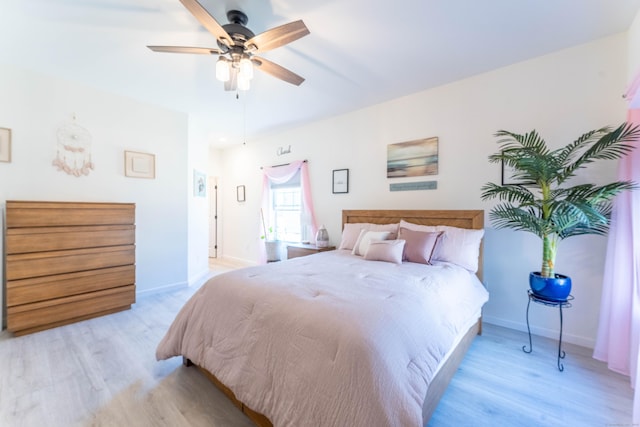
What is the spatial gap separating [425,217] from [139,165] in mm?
3746

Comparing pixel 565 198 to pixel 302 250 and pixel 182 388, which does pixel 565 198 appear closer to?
pixel 302 250

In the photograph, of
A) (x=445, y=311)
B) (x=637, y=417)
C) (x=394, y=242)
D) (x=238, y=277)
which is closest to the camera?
(x=637, y=417)

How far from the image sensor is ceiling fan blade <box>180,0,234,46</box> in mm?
1444

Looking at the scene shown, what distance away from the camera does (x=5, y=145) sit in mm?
2609

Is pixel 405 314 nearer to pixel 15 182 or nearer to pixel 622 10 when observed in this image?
pixel 622 10

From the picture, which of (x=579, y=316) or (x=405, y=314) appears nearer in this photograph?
(x=405, y=314)

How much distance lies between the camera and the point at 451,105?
9.89 ft

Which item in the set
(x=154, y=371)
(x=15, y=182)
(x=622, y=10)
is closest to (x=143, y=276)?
(x=15, y=182)

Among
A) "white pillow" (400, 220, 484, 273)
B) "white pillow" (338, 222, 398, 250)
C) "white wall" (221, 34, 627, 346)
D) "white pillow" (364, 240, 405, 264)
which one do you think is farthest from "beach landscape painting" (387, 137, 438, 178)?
"white pillow" (364, 240, 405, 264)

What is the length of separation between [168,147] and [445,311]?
4010 mm

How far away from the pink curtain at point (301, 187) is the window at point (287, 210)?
0.42 feet

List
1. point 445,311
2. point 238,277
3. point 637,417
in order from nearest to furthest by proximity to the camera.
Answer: point 637,417
point 445,311
point 238,277

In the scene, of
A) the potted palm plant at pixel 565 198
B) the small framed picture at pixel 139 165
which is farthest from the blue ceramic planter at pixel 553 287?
the small framed picture at pixel 139 165

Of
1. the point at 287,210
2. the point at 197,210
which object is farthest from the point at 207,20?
the point at 287,210
